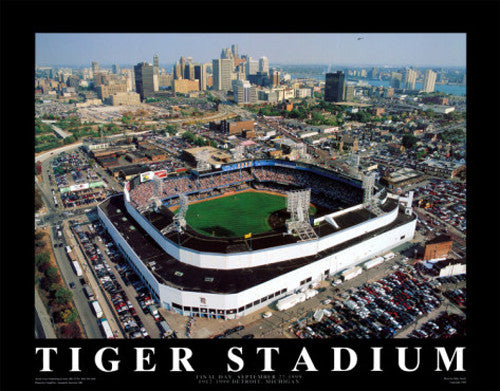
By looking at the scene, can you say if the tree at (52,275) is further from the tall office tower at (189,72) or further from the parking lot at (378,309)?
the tall office tower at (189,72)

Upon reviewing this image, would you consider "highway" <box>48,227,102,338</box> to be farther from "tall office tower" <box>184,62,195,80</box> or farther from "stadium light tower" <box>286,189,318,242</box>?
"tall office tower" <box>184,62,195,80</box>

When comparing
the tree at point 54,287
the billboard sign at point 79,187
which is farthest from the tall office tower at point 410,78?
the tree at point 54,287

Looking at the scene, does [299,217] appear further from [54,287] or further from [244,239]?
[54,287]

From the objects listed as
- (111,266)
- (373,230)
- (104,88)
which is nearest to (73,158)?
(111,266)

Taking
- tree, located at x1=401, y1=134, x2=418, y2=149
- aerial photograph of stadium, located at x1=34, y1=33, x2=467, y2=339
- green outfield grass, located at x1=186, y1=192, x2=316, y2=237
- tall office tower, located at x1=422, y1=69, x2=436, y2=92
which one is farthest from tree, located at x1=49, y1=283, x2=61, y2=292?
tall office tower, located at x1=422, y1=69, x2=436, y2=92

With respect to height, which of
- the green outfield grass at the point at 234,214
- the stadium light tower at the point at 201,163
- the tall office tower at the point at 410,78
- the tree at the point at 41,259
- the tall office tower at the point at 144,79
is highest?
the tall office tower at the point at 410,78
